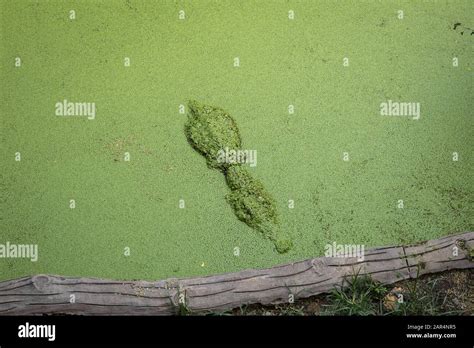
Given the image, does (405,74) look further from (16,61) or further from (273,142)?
(16,61)

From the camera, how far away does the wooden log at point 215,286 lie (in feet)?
8.99

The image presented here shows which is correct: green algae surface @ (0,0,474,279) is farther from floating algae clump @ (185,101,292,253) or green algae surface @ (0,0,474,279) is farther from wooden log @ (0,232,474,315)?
wooden log @ (0,232,474,315)

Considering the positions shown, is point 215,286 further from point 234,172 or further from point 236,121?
point 236,121

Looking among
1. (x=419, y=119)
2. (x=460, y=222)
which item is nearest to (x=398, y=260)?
(x=460, y=222)

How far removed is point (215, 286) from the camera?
110 inches

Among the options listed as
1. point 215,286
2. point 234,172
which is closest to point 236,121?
point 234,172

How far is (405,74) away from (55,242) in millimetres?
1933

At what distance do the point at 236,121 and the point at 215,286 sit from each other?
85 centimetres

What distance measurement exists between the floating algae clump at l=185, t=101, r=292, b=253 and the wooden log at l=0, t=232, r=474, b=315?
0.22 metres

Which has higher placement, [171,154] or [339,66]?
[339,66]

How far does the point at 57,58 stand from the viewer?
129 inches

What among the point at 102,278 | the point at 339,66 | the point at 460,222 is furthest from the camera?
the point at 339,66

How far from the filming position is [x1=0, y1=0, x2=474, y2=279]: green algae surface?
300cm

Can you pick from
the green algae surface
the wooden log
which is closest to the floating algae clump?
the green algae surface
